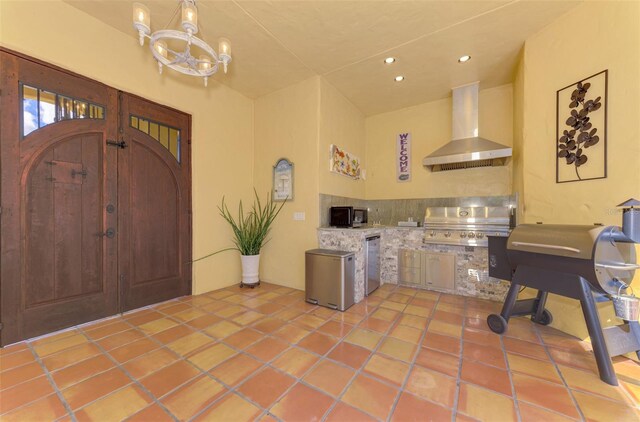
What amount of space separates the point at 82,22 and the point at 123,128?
1031 millimetres

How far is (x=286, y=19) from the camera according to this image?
243cm

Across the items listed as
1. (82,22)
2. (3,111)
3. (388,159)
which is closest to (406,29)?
(388,159)

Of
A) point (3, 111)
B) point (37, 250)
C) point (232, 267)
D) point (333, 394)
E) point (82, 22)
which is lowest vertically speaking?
point (333, 394)

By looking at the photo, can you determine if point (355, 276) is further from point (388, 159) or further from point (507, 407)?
point (388, 159)

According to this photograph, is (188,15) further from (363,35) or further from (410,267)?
(410,267)

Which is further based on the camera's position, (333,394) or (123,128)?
(123,128)

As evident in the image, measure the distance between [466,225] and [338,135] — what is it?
2416 millimetres

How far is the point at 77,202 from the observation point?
2.38 m

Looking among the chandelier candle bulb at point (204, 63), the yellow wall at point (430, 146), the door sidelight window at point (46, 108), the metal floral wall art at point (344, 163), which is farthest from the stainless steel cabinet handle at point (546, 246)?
the door sidelight window at point (46, 108)

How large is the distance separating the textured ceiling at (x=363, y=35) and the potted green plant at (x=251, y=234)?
78.9 inches

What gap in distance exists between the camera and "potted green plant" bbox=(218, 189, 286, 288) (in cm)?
365

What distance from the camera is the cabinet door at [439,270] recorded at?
3398mm

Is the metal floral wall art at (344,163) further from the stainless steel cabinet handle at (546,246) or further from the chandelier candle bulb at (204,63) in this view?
the stainless steel cabinet handle at (546,246)

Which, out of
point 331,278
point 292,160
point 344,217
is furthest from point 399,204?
point 331,278
